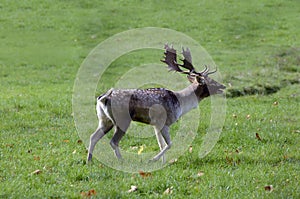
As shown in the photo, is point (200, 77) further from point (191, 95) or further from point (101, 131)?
point (101, 131)

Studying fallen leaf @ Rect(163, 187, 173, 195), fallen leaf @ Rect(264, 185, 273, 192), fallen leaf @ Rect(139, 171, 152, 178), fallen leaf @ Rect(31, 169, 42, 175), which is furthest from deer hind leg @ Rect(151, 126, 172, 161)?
fallen leaf @ Rect(264, 185, 273, 192)

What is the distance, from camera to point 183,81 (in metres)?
17.2

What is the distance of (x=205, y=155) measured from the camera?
378 inches

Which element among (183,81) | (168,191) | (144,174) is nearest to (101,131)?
(144,174)

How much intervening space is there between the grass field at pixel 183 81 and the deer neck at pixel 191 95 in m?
0.79

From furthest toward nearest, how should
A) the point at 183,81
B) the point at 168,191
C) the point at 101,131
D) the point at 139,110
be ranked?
the point at 183,81 < the point at 101,131 < the point at 139,110 < the point at 168,191

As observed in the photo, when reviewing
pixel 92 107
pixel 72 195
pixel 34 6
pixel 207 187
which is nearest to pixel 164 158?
pixel 207 187

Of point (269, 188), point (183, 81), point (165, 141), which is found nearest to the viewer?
point (269, 188)

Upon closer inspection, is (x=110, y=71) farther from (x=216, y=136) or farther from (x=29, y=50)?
(x=216, y=136)

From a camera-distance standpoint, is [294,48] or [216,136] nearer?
[216,136]

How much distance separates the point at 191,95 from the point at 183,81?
23.2 feet

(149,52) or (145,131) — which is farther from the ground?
(145,131)

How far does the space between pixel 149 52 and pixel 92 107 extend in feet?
34.5

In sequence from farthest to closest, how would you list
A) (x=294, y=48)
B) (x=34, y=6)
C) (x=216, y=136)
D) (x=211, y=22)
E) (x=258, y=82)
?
(x=34, y=6), (x=211, y=22), (x=294, y=48), (x=258, y=82), (x=216, y=136)
